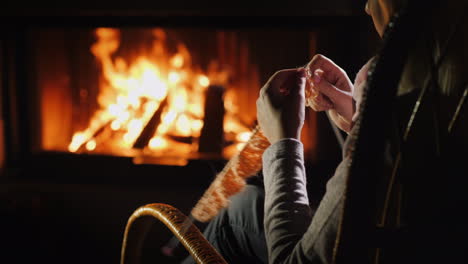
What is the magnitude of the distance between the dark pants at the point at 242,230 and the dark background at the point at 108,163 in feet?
2.58

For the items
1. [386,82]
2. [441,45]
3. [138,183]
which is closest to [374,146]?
[386,82]

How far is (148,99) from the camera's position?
2.13 meters

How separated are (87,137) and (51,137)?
0.67 feet

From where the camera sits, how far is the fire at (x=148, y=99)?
2049 millimetres

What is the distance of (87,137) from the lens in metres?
A: 2.14

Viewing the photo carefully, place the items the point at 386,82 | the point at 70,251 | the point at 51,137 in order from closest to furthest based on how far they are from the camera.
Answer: the point at 386,82 < the point at 70,251 < the point at 51,137

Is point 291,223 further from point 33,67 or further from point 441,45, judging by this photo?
point 33,67

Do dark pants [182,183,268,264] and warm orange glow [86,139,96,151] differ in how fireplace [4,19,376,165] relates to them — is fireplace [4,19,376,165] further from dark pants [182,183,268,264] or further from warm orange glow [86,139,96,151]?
dark pants [182,183,268,264]

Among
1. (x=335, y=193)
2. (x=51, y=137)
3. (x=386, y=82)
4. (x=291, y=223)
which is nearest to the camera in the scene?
(x=386, y=82)

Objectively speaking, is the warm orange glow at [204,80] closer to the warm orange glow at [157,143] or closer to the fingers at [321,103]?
the warm orange glow at [157,143]

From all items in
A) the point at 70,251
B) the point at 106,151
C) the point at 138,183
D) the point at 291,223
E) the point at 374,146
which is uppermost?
the point at 374,146

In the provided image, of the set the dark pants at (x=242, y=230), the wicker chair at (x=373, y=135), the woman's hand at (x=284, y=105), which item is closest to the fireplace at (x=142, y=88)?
the dark pants at (x=242, y=230)

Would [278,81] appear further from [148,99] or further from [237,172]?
[148,99]

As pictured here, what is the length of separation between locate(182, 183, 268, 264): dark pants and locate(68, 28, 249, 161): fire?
3.23 feet
